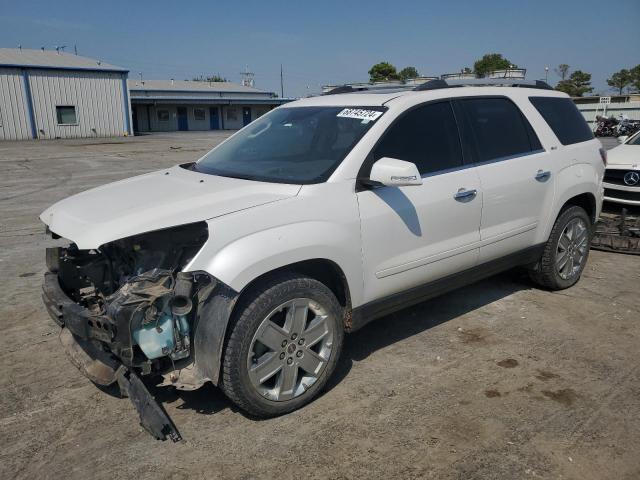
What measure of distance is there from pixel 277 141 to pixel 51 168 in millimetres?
14990

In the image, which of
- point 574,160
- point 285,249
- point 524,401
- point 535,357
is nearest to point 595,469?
point 524,401

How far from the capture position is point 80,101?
3575cm

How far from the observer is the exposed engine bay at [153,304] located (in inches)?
108

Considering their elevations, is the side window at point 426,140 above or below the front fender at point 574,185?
above

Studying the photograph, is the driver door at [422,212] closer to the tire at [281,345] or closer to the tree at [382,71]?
the tire at [281,345]

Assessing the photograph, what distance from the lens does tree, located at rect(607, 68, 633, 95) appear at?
71188 millimetres

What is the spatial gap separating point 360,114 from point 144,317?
2.02m

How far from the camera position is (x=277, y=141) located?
412cm

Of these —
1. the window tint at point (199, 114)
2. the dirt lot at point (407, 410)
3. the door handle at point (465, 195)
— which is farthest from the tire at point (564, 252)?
the window tint at point (199, 114)

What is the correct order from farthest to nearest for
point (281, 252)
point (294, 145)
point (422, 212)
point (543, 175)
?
point (543, 175)
point (294, 145)
point (422, 212)
point (281, 252)

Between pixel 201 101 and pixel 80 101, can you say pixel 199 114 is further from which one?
pixel 80 101

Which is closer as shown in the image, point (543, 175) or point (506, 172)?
point (506, 172)

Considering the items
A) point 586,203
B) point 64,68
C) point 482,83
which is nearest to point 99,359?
point 482,83

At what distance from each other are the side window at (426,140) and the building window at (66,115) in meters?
36.6
